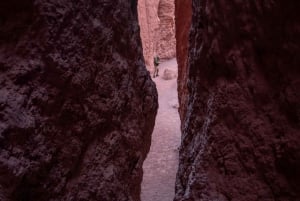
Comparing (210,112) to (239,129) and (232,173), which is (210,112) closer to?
(239,129)

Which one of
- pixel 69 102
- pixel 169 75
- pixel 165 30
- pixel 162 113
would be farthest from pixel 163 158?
pixel 165 30

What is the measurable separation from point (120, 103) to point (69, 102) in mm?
410

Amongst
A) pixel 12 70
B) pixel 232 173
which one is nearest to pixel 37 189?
pixel 12 70

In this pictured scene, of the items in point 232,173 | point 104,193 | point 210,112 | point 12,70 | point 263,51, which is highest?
point 263,51

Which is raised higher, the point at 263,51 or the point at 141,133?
the point at 263,51

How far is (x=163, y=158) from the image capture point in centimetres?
693

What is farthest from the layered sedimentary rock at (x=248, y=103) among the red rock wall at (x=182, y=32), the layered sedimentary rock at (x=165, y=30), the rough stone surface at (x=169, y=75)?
the layered sedimentary rock at (x=165, y=30)

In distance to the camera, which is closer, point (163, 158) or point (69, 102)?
point (69, 102)

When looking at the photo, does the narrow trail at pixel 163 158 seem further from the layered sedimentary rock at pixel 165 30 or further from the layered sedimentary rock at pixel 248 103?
the layered sedimentary rock at pixel 165 30

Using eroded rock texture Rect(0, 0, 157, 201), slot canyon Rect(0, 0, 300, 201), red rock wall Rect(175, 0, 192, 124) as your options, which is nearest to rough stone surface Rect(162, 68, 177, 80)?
red rock wall Rect(175, 0, 192, 124)

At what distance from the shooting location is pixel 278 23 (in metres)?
1.83

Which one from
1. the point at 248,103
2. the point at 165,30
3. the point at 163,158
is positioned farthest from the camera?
the point at 165,30

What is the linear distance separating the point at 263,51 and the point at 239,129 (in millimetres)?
456

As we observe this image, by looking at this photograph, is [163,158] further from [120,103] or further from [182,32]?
[120,103]
